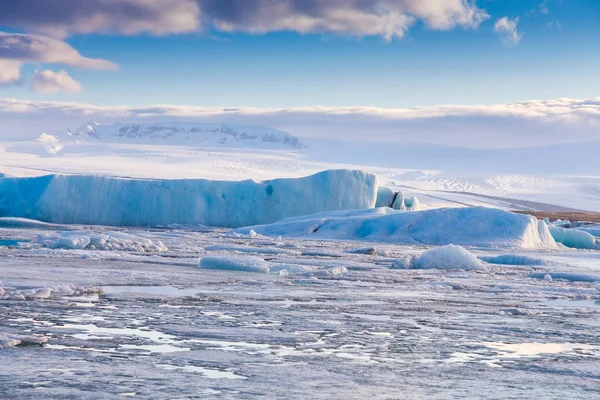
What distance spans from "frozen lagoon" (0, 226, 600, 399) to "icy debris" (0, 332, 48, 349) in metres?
0.01

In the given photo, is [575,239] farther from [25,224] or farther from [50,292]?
[50,292]

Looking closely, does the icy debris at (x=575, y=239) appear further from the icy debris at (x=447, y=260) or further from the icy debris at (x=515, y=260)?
the icy debris at (x=447, y=260)

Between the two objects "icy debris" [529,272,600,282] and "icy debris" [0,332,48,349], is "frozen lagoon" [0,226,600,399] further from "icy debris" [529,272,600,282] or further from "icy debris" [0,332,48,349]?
"icy debris" [529,272,600,282]

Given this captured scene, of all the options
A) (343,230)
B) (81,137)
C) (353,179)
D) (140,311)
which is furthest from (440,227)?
(81,137)

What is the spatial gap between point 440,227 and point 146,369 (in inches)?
670

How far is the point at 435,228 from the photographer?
68.8ft

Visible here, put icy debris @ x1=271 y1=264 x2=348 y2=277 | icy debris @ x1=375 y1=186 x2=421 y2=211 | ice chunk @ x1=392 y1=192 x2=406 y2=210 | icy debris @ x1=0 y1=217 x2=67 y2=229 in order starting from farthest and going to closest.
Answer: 1. icy debris @ x1=375 y1=186 x2=421 y2=211
2. ice chunk @ x1=392 y1=192 x2=406 y2=210
3. icy debris @ x1=0 y1=217 x2=67 y2=229
4. icy debris @ x1=271 y1=264 x2=348 y2=277

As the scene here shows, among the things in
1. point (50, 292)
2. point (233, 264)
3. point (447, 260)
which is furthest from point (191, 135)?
point (50, 292)

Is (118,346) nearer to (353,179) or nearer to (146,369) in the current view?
(146,369)

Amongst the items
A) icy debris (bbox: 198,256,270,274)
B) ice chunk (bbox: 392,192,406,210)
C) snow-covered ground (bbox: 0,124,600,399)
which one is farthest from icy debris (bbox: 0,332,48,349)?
ice chunk (bbox: 392,192,406,210)

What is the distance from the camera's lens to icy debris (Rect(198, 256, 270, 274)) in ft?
37.4

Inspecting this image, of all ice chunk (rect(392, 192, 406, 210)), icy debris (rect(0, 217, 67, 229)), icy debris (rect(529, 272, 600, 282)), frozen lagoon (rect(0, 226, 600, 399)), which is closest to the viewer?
frozen lagoon (rect(0, 226, 600, 399))

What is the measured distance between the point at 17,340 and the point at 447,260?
9.20 meters

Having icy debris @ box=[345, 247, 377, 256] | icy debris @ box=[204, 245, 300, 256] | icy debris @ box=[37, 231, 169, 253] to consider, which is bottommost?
icy debris @ box=[37, 231, 169, 253]
